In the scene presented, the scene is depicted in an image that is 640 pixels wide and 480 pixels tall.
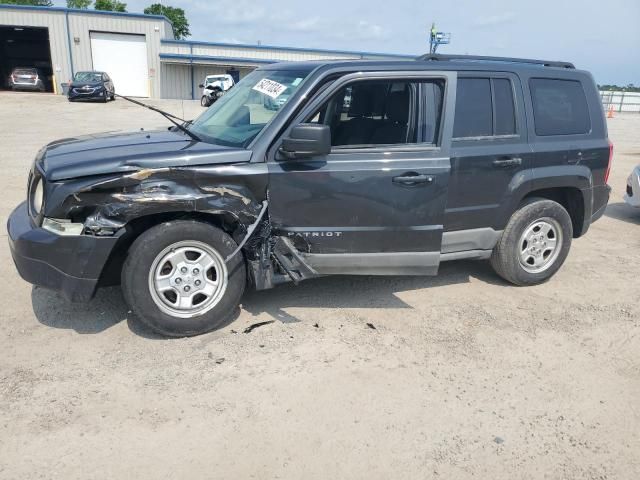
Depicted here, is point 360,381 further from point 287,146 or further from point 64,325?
point 64,325

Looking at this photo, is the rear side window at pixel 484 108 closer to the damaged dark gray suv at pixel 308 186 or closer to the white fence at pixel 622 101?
the damaged dark gray suv at pixel 308 186

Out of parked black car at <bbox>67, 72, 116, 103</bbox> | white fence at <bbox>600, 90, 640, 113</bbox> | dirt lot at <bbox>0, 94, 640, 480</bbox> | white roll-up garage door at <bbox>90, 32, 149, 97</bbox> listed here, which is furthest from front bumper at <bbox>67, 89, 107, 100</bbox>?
white fence at <bbox>600, 90, 640, 113</bbox>

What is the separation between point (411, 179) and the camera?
4.12m

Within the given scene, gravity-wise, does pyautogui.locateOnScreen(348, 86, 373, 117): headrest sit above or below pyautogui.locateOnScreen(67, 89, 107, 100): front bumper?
above

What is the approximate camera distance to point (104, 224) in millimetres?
3500

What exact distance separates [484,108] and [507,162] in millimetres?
498

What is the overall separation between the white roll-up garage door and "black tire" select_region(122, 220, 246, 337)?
37.8 metres

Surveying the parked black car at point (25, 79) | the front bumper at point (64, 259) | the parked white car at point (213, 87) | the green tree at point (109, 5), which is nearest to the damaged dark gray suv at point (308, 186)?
the front bumper at point (64, 259)

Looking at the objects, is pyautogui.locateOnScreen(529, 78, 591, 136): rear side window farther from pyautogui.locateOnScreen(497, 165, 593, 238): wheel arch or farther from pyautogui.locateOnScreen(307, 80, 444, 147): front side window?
pyautogui.locateOnScreen(307, 80, 444, 147): front side window

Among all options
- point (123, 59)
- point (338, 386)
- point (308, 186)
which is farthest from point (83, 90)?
point (338, 386)

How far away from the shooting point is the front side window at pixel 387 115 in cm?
421

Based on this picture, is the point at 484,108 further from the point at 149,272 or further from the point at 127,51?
the point at 127,51

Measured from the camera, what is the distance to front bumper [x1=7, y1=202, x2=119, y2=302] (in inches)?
138

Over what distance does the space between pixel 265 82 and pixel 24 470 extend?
3238 millimetres
